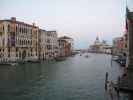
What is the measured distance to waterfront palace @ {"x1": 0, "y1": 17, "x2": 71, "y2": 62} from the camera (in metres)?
58.9

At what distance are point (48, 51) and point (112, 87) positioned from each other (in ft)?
205

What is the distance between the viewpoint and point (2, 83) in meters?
29.2

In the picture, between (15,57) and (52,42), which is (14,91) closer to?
(15,57)

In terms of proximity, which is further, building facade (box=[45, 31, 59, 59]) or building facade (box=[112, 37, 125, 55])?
building facade (box=[112, 37, 125, 55])

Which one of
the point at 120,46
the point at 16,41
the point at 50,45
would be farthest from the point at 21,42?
the point at 120,46

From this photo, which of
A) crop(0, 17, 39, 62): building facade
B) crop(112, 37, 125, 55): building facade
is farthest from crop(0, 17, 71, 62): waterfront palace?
crop(112, 37, 125, 55): building facade

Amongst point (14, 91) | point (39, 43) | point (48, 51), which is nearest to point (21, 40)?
point (39, 43)

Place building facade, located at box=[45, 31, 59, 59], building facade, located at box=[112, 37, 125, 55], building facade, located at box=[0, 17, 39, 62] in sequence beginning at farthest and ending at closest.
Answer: building facade, located at box=[112, 37, 125, 55] < building facade, located at box=[45, 31, 59, 59] < building facade, located at box=[0, 17, 39, 62]

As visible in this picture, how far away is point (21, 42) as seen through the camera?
64938mm

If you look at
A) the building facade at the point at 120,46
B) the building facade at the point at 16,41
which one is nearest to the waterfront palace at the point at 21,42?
the building facade at the point at 16,41

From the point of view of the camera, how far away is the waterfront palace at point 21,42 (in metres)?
58.9

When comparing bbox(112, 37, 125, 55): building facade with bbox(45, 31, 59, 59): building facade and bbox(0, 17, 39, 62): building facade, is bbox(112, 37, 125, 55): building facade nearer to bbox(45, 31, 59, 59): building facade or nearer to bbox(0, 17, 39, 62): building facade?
bbox(45, 31, 59, 59): building facade

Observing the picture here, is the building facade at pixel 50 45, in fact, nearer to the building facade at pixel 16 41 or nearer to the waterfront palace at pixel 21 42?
the waterfront palace at pixel 21 42

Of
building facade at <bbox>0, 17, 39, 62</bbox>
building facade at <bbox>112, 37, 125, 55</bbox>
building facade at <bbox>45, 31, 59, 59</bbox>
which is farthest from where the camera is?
building facade at <bbox>112, 37, 125, 55</bbox>
